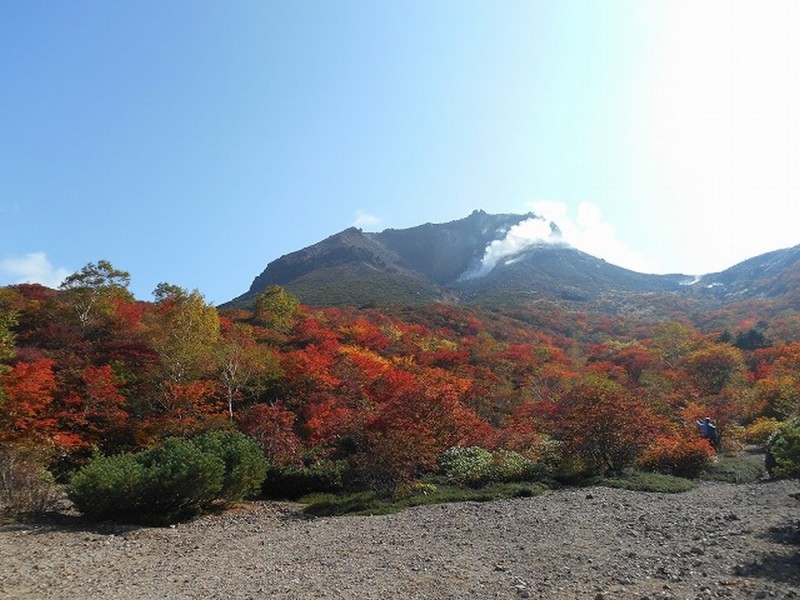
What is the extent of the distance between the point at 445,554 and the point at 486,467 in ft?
26.6

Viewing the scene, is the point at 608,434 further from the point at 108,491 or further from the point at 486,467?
the point at 108,491

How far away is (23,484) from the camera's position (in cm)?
1230

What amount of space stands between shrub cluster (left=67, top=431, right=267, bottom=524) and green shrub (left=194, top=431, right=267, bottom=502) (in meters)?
0.08

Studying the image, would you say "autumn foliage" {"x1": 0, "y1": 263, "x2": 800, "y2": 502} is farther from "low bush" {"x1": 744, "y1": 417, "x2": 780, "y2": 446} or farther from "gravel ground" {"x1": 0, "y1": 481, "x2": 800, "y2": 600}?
"gravel ground" {"x1": 0, "y1": 481, "x2": 800, "y2": 600}

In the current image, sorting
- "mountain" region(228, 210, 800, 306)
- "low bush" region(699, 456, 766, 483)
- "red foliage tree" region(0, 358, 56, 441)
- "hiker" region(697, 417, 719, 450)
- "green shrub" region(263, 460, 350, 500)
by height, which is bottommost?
"low bush" region(699, 456, 766, 483)

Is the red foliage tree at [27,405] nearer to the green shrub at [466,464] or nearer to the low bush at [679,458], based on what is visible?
the green shrub at [466,464]

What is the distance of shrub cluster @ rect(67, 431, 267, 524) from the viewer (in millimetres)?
11930

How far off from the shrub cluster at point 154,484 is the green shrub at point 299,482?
307 cm

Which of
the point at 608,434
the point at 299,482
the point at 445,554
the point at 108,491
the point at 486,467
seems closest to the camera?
the point at 445,554

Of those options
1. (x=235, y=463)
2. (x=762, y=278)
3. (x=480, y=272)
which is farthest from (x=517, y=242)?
(x=235, y=463)

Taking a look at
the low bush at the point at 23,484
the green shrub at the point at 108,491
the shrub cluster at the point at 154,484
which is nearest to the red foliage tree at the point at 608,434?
the shrub cluster at the point at 154,484

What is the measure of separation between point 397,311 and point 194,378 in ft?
112

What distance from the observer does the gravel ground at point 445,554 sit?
738 centimetres

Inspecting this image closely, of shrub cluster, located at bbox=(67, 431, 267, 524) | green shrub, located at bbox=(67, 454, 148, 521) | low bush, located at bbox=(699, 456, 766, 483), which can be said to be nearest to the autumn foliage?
low bush, located at bbox=(699, 456, 766, 483)
